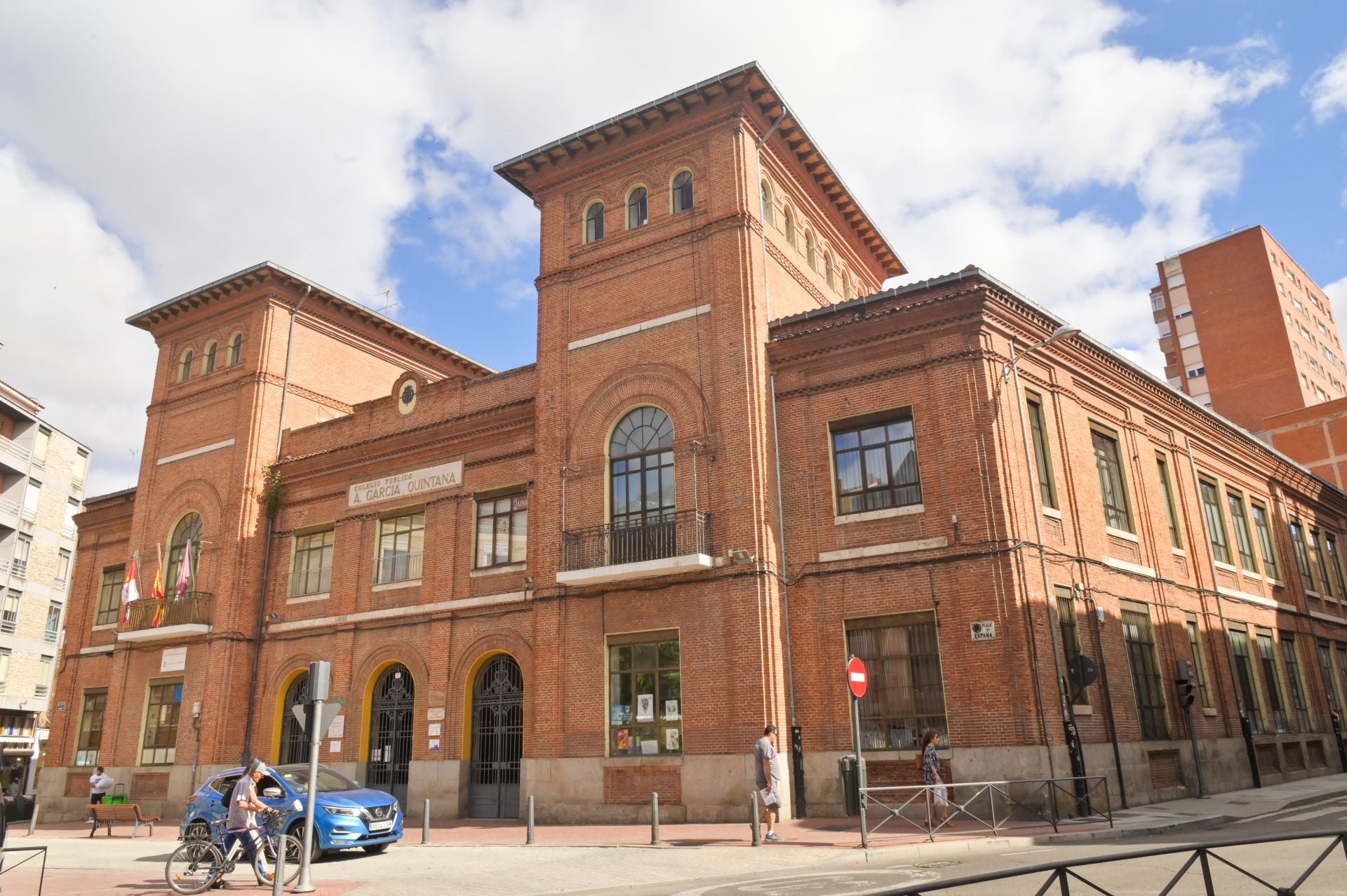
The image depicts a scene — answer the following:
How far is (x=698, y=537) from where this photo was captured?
58.6 ft

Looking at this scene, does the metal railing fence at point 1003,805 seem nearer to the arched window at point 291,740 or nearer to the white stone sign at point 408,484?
the white stone sign at point 408,484

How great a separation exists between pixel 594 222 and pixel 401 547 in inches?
362

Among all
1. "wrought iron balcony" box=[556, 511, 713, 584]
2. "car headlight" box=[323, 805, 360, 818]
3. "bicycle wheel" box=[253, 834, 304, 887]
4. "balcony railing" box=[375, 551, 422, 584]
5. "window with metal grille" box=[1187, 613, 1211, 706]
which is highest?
"balcony railing" box=[375, 551, 422, 584]

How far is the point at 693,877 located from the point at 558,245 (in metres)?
14.9

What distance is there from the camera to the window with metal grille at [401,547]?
2344 centimetres

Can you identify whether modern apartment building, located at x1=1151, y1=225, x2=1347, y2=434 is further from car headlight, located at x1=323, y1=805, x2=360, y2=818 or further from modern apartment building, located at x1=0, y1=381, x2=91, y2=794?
modern apartment building, located at x1=0, y1=381, x2=91, y2=794

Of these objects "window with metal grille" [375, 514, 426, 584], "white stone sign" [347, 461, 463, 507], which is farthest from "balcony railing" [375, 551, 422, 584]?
"white stone sign" [347, 461, 463, 507]

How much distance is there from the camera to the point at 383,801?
14758 mm

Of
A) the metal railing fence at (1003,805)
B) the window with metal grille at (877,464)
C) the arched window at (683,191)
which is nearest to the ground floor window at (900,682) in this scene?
the metal railing fence at (1003,805)

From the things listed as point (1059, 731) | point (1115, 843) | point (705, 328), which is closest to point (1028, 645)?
point (1059, 731)

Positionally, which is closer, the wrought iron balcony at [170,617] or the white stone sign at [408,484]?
the white stone sign at [408,484]

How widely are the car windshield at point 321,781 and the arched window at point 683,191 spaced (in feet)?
41.6

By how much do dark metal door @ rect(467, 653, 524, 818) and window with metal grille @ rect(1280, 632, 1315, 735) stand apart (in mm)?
19314

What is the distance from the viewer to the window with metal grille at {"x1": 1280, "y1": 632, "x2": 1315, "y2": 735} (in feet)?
81.1
